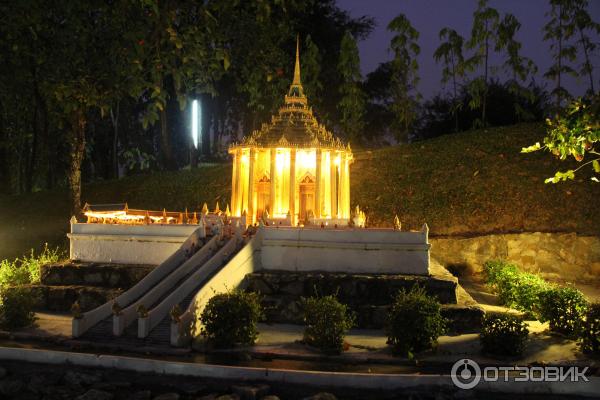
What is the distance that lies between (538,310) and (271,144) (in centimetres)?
1104

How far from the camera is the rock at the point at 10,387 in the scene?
1180 centimetres

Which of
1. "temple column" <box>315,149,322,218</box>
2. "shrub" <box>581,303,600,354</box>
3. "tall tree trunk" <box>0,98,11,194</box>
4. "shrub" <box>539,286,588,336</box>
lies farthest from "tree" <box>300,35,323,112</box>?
"shrub" <box>581,303,600,354</box>

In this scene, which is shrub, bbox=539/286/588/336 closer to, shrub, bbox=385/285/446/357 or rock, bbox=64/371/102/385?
shrub, bbox=385/285/446/357

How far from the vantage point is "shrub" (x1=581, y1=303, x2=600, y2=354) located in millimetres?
13492

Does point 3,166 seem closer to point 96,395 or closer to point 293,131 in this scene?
point 293,131

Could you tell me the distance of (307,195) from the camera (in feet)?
74.3

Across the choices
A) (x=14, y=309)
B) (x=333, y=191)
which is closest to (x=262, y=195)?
(x=333, y=191)

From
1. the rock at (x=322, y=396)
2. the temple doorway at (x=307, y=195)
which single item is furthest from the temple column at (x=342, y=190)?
the rock at (x=322, y=396)

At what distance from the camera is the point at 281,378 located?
477 inches

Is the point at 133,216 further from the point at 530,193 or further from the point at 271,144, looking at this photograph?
the point at 530,193

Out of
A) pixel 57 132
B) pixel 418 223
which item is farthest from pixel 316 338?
pixel 57 132

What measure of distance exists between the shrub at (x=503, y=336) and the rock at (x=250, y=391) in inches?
225

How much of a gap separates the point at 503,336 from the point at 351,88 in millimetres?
26425

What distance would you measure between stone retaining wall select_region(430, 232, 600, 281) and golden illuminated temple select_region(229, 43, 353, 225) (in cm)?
611
